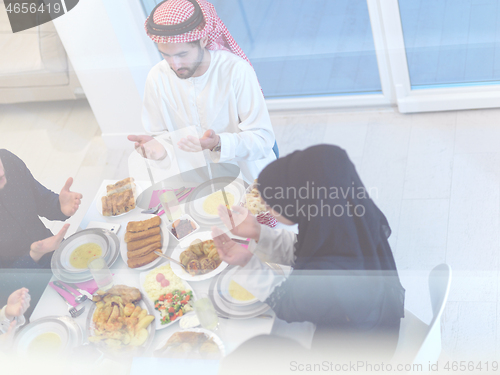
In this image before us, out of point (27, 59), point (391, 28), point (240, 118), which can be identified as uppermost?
point (27, 59)

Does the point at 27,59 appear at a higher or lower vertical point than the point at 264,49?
higher

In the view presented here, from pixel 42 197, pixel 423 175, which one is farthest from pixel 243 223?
pixel 423 175

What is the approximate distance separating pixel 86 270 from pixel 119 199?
218mm

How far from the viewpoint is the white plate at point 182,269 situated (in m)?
0.93

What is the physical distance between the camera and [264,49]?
196 centimetres

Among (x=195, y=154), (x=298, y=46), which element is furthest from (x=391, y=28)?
(x=195, y=154)

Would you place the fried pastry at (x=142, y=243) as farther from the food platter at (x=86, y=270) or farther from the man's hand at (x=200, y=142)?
the man's hand at (x=200, y=142)

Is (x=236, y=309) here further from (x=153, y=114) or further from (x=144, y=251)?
(x=153, y=114)

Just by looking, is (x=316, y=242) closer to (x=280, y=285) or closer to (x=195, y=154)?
(x=280, y=285)

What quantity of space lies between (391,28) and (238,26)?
2.09ft

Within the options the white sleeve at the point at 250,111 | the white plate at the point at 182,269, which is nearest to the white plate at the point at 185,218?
the white plate at the point at 182,269

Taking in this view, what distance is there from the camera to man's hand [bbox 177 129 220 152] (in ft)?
3.96

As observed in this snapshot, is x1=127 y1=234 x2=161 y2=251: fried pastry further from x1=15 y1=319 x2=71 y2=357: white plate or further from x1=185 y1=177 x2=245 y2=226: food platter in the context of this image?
x1=15 y1=319 x2=71 y2=357: white plate

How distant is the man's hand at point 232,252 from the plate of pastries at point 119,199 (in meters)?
0.37
